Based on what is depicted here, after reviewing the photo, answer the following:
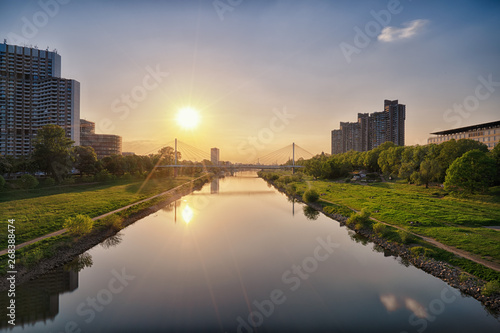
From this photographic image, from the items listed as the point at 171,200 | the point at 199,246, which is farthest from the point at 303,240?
the point at 171,200

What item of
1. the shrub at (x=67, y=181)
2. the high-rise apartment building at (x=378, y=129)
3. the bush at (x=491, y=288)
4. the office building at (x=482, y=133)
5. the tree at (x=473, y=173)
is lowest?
the bush at (x=491, y=288)

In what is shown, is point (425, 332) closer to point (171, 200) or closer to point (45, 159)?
point (171, 200)

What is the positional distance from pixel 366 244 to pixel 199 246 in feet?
41.3

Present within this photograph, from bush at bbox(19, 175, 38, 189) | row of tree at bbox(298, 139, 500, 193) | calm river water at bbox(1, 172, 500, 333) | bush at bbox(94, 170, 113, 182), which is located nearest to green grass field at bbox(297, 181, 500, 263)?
row of tree at bbox(298, 139, 500, 193)

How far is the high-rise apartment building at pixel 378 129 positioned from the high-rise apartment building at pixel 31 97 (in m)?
111

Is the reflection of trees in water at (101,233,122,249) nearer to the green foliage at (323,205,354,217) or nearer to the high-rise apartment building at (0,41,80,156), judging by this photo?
the green foliage at (323,205,354,217)

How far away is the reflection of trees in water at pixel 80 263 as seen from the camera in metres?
14.4

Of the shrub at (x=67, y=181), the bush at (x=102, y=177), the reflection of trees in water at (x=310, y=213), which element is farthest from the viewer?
the bush at (x=102, y=177)

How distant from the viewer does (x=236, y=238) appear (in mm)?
20797

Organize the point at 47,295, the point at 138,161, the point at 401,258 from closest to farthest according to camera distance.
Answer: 1. the point at 47,295
2. the point at 401,258
3. the point at 138,161

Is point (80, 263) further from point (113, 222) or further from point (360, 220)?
point (360, 220)

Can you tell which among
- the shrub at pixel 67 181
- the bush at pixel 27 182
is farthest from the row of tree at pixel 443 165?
the bush at pixel 27 182

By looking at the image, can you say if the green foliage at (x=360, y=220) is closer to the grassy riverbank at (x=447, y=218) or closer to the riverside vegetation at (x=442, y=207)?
the riverside vegetation at (x=442, y=207)

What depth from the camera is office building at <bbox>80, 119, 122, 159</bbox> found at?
10829 cm
